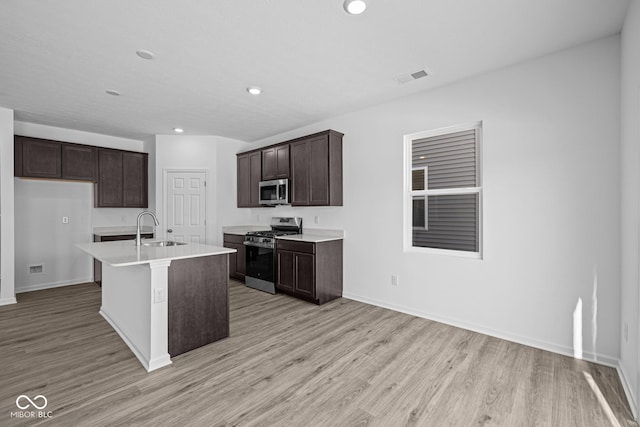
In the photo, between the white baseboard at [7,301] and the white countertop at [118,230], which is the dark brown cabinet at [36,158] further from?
A: the white baseboard at [7,301]

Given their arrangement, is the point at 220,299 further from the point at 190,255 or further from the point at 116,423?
the point at 116,423

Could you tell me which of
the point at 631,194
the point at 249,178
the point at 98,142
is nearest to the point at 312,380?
the point at 631,194

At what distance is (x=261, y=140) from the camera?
19.2 feet

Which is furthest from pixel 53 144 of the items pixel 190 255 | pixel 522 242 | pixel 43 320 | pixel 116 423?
pixel 522 242

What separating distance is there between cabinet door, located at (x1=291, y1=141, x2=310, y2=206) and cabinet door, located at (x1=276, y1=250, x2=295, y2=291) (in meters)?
0.83

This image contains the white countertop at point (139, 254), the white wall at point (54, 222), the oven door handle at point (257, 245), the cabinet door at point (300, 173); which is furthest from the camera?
the white wall at point (54, 222)

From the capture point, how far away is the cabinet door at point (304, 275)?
3.95 metres

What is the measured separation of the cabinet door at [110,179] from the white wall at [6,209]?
3.79ft

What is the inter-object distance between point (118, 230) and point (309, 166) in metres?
3.90

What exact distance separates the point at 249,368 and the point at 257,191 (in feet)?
11.5

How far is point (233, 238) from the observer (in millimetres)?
5410

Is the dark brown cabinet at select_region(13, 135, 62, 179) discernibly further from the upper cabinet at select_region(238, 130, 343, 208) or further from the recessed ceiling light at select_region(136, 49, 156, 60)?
the recessed ceiling light at select_region(136, 49, 156, 60)

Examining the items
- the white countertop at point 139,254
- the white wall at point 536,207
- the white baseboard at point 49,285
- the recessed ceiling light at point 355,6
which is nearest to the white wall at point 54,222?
the white baseboard at point 49,285

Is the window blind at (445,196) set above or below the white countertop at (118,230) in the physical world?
above
